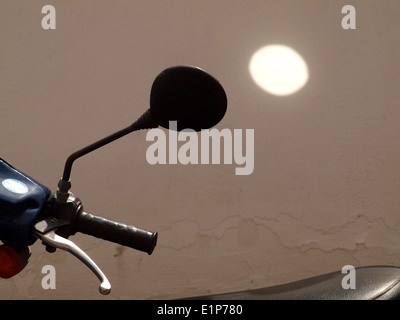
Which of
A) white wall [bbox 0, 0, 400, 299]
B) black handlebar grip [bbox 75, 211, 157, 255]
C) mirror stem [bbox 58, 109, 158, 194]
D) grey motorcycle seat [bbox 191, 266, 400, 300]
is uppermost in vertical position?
white wall [bbox 0, 0, 400, 299]

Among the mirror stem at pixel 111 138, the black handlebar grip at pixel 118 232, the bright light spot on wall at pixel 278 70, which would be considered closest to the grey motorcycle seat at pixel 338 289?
the black handlebar grip at pixel 118 232

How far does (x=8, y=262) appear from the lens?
0.56 metres

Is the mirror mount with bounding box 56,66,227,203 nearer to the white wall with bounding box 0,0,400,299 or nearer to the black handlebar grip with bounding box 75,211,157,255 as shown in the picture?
the black handlebar grip with bounding box 75,211,157,255

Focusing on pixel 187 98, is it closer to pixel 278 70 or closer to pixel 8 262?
pixel 8 262

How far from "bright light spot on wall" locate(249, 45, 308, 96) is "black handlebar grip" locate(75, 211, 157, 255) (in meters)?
1.28

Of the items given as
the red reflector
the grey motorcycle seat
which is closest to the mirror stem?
the red reflector

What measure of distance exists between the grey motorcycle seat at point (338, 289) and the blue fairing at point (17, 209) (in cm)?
33

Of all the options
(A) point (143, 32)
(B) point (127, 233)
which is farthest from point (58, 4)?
(B) point (127, 233)

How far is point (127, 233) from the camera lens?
627 millimetres

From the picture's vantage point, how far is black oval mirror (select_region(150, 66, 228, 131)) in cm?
56

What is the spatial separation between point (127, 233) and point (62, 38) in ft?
4.57

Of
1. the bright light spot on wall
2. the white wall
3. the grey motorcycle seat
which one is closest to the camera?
the grey motorcycle seat

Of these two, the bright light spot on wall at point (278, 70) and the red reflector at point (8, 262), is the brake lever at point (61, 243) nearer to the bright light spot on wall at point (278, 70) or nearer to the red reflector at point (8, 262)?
the red reflector at point (8, 262)

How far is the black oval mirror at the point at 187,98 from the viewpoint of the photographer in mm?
555
